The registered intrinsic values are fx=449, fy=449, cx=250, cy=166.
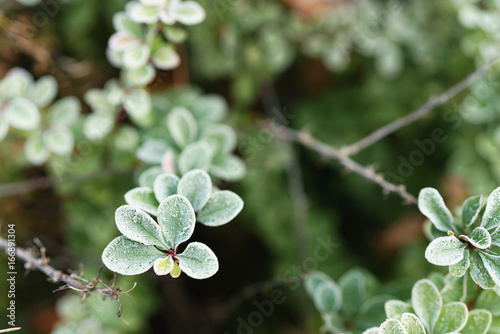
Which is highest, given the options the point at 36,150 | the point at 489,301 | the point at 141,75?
the point at 489,301

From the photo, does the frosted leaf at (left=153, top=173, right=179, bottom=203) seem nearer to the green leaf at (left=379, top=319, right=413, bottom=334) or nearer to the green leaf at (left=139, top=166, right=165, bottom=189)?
the green leaf at (left=139, top=166, right=165, bottom=189)

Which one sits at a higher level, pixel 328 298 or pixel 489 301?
pixel 489 301

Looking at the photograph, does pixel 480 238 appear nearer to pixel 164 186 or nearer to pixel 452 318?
pixel 452 318

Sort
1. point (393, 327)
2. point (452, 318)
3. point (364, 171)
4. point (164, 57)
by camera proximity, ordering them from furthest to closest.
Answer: point (164, 57)
point (364, 171)
point (452, 318)
point (393, 327)

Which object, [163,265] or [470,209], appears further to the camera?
[470,209]

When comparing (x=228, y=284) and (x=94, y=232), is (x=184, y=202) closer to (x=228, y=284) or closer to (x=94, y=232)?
(x=94, y=232)

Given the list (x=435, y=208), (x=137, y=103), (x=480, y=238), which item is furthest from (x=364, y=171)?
(x=137, y=103)

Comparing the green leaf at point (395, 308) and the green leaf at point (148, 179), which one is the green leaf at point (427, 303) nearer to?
the green leaf at point (395, 308)

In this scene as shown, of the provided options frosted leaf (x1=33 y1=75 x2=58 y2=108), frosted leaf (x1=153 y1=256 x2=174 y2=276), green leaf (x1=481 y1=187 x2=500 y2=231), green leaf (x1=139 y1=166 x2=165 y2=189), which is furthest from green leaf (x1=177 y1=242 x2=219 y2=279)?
frosted leaf (x1=33 y1=75 x2=58 y2=108)
